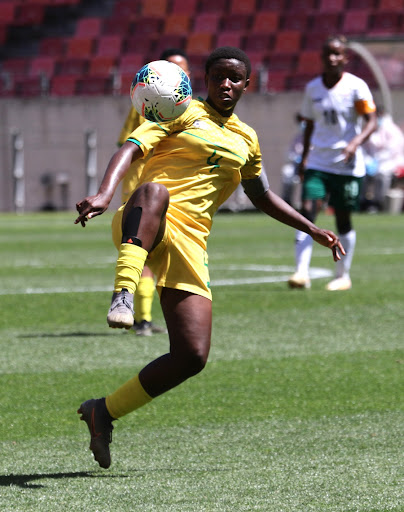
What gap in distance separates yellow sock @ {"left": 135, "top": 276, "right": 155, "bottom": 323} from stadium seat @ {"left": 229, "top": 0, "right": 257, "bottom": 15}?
24.4m

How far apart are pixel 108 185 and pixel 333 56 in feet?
21.6

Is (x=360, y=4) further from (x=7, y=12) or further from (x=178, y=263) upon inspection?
(x=178, y=263)

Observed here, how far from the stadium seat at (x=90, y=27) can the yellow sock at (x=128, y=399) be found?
29.2 meters

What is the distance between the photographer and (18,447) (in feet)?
14.6

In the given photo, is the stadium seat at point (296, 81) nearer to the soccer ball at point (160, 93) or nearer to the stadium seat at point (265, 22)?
the stadium seat at point (265, 22)

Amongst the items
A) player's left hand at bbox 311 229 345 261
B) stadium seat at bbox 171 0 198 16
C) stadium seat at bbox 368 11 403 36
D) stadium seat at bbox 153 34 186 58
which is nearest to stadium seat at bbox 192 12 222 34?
stadium seat at bbox 153 34 186 58

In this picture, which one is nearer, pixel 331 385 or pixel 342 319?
pixel 331 385

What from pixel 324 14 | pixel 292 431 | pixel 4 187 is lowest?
pixel 4 187

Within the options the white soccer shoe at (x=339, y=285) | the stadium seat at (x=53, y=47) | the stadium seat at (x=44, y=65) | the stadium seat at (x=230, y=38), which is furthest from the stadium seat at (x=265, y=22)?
the white soccer shoe at (x=339, y=285)

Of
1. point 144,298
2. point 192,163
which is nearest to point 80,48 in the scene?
point 144,298

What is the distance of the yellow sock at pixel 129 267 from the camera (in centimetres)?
389

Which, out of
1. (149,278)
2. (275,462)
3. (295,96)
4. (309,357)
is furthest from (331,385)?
(295,96)

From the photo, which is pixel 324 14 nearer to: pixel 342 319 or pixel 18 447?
pixel 342 319

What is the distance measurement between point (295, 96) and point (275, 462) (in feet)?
77.7
